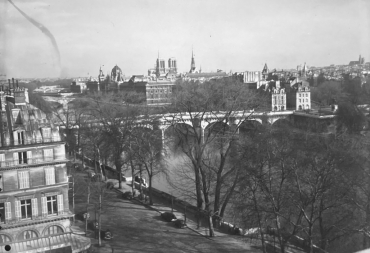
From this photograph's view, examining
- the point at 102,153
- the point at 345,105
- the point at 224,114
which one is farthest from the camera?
the point at 345,105

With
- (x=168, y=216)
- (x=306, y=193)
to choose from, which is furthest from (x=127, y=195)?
(x=306, y=193)

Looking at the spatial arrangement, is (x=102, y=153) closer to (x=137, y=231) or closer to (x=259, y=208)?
(x=137, y=231)

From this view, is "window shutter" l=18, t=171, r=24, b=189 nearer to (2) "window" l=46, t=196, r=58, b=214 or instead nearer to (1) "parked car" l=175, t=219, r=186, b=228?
(2) "window" l=46, t=196, r=58, b=214

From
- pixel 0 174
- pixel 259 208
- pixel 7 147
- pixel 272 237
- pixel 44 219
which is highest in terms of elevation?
pixel 7 147

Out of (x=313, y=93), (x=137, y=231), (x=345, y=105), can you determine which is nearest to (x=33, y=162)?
(x=137, y=231)

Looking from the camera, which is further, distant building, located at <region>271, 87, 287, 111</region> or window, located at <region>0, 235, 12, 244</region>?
distant building, located at <region>271, 87, 287, 111</region>

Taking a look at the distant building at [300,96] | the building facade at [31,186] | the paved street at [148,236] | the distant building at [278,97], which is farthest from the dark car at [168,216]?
the distant building at [278,97]

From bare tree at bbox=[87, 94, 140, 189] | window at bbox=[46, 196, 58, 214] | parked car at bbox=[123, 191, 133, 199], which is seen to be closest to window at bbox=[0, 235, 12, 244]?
window at bbox=[46, 196, 58, 214]
